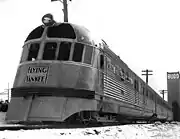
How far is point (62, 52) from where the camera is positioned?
8.70m

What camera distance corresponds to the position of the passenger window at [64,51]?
341 inches

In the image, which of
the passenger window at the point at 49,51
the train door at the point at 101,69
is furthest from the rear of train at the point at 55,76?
the train door at the point at 101,69

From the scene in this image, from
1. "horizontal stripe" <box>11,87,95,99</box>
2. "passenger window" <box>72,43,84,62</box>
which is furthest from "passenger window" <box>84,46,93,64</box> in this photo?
"horizontal stripe" <box>11,87,95,99</box>

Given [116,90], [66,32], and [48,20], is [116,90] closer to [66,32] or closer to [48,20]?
[66,32]

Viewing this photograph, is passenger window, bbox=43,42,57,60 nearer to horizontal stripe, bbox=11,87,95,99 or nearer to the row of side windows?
the row of side windows

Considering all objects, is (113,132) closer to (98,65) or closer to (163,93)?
(98,65)

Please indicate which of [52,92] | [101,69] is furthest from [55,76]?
[101,69]

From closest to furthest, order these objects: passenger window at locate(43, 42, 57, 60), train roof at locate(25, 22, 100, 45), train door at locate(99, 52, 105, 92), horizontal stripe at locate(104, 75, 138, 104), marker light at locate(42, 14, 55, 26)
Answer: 1. passenger window at locate(43, 42, 57, 60)
2. train roof at locate(25, 22, 100, 45)
3. marker light at locate(42, 14, 55, 26)
4. train door at locate(99, 52, 105, 92)
5. horizontal stripe at locate(104, 75, 138, 104)

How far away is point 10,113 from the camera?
8.37 metres

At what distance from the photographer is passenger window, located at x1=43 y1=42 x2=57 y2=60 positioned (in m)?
8.66

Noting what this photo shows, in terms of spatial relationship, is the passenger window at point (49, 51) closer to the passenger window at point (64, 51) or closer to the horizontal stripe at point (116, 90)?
the passenger window at point (64, 51)

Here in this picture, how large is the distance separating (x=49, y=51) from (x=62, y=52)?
0.40m

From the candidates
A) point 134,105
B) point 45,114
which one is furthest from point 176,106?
point 45,114

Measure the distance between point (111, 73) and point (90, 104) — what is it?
8.77 ft
